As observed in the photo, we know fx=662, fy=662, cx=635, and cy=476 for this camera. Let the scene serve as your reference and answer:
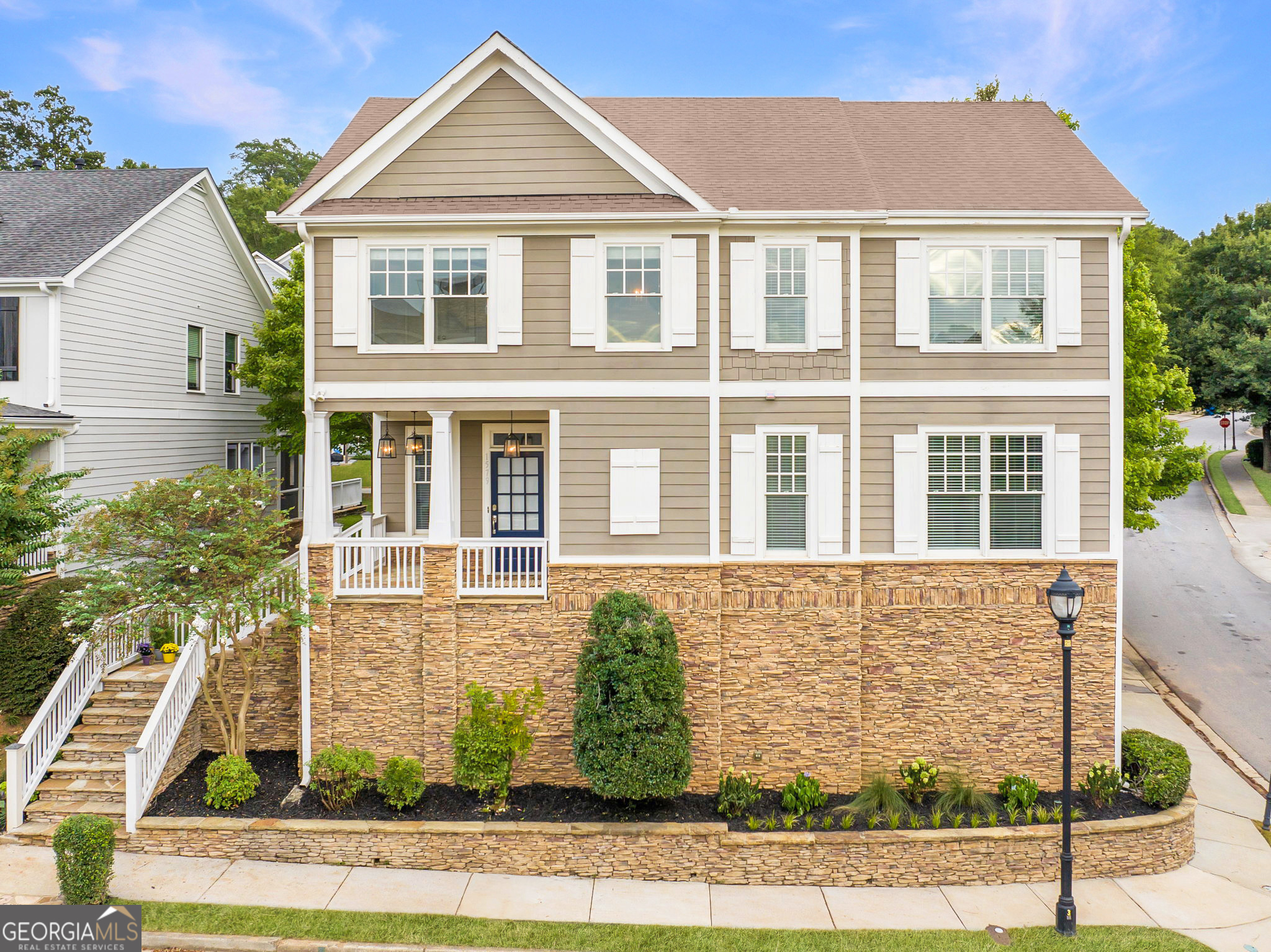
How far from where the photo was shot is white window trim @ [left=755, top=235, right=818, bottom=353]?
10125mm

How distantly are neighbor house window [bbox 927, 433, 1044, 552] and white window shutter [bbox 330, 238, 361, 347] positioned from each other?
906 cm

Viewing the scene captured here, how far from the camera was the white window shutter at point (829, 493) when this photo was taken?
1011cm

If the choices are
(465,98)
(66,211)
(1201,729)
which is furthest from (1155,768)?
(66,211)

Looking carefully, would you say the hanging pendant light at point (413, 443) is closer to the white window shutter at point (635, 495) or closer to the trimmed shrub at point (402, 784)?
the white window shutter at point (635, 495)

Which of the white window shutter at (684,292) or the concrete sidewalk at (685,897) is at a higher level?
the white window shutter at (684,292)

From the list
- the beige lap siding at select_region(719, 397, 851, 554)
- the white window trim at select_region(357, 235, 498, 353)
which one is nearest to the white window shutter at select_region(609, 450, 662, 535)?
the beige lap siding at select_region(719, 397, 851, 554)

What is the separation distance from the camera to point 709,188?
10.4 meters

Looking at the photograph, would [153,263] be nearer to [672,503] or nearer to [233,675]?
[233,675]

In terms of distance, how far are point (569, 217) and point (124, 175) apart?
48.6 ft

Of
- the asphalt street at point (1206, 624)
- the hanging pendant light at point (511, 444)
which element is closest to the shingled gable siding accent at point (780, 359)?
the hanging pendant light at point (511, 444)

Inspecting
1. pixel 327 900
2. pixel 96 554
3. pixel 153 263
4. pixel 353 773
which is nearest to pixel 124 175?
pixel 153 263

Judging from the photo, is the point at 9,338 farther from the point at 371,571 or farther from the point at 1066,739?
the point at 1066,739

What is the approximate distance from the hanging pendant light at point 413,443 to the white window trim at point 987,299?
28.3 ft

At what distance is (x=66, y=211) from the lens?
15.5 m
